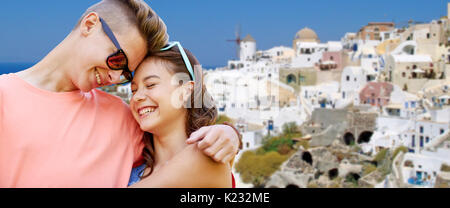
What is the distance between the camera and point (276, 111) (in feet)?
36.8

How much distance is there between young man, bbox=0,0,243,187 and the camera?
845 mm

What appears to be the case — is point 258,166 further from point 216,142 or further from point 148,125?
point 216,142

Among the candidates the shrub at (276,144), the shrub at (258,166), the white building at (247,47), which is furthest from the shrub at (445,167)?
the white building at (247,47)

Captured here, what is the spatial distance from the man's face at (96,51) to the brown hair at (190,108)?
10 cm

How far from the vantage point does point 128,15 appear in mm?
903

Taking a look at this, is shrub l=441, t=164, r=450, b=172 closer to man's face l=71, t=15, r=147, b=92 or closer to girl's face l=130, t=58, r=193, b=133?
girl's face l=130, t=58, r=193, b=133

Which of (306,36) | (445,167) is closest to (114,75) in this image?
(445,167)

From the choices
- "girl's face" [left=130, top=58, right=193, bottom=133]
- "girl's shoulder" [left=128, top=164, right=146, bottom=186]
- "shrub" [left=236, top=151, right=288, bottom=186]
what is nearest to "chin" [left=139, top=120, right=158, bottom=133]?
"girl's face" [left=130, top=58, right=193, bottom=133]

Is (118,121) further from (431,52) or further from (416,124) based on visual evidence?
(431,52)

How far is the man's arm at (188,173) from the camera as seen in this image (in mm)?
905

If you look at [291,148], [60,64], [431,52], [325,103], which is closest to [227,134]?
[60,64]

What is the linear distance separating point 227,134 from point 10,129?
418mm

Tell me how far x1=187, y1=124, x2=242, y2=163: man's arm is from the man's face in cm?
23

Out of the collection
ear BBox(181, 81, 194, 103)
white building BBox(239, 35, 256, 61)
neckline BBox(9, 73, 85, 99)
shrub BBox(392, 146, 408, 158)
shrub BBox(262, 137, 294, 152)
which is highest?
white building BBox(239, 35, 256, 61)
